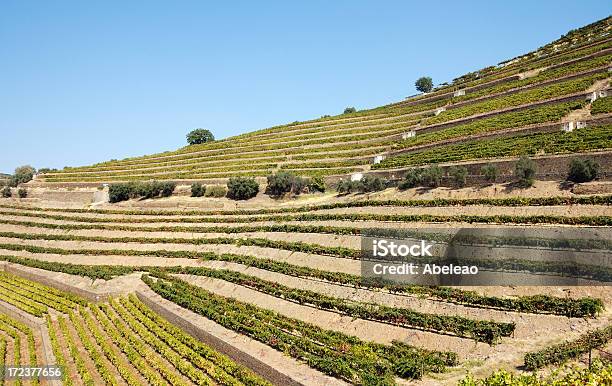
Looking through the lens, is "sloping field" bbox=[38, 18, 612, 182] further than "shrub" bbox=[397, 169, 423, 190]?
Yes

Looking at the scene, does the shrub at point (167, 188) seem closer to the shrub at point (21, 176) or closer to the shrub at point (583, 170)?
the shrub at point (21, 176)

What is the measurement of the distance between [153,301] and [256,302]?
8080 mm

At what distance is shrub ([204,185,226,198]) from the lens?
60.4 meters

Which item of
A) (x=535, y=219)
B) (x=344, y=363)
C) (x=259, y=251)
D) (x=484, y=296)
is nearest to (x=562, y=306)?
(x=484, y=296)

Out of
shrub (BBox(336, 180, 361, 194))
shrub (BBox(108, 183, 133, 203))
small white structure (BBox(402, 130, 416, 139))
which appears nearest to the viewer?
shrub (BBox(336, 180, 361, 194))

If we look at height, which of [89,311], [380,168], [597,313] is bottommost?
[89,311]

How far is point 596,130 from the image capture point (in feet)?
122

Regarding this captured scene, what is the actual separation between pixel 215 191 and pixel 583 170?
43.0 m

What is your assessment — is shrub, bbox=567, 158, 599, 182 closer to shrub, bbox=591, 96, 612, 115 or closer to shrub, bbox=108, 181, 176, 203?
shrub, bbox=591, 96, 612, 115

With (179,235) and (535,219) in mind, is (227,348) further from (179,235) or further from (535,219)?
(179,235)

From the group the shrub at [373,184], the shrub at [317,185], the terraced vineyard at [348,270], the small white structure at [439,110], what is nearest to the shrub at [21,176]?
the terraced vineyard at [348,270]

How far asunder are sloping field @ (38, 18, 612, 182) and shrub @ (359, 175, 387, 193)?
4.62 metres

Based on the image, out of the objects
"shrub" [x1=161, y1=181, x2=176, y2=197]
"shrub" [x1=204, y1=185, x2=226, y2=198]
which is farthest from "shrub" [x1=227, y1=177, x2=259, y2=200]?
"shrub" [x1=161, y1=181, x2=176, y2=197]

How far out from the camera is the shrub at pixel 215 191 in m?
60.4
